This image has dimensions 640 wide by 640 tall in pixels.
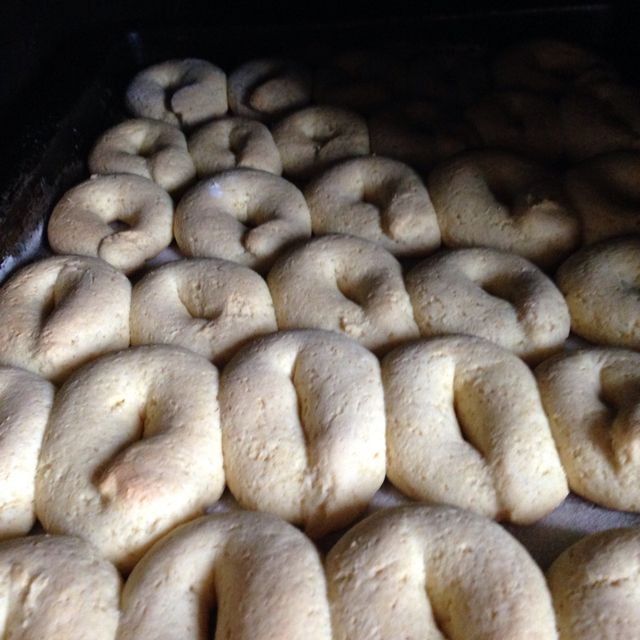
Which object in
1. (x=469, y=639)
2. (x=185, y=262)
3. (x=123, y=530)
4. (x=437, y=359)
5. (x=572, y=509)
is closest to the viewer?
(x=469, y=639)

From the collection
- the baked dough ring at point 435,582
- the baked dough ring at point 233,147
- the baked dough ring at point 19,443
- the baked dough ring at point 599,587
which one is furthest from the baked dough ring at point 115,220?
the baked dough ring at point 599,587

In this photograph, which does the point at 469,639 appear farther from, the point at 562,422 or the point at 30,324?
the point at 30,324

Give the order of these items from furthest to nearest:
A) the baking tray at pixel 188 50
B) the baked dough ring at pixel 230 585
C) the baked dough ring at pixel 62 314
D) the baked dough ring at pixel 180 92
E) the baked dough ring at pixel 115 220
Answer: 1. the baked dough ring at pixel 180 92
2. the baking tray at pixel 188 50
3. the baked dough ring at pixel 115 220
4. the baked dough ring at pixel 62 314
5. the baked dough ring at pixel 230 585

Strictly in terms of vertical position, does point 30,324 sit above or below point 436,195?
above

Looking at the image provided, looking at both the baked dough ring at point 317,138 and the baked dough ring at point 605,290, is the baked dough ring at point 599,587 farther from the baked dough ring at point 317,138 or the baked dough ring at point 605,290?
the baked dough ring at point 317,138

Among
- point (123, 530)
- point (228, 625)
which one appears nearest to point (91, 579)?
point (123, 530)

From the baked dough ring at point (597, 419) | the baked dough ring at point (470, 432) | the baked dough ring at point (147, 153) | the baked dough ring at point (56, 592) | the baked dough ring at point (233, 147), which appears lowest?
the baked dough ring at point (597, 419)
